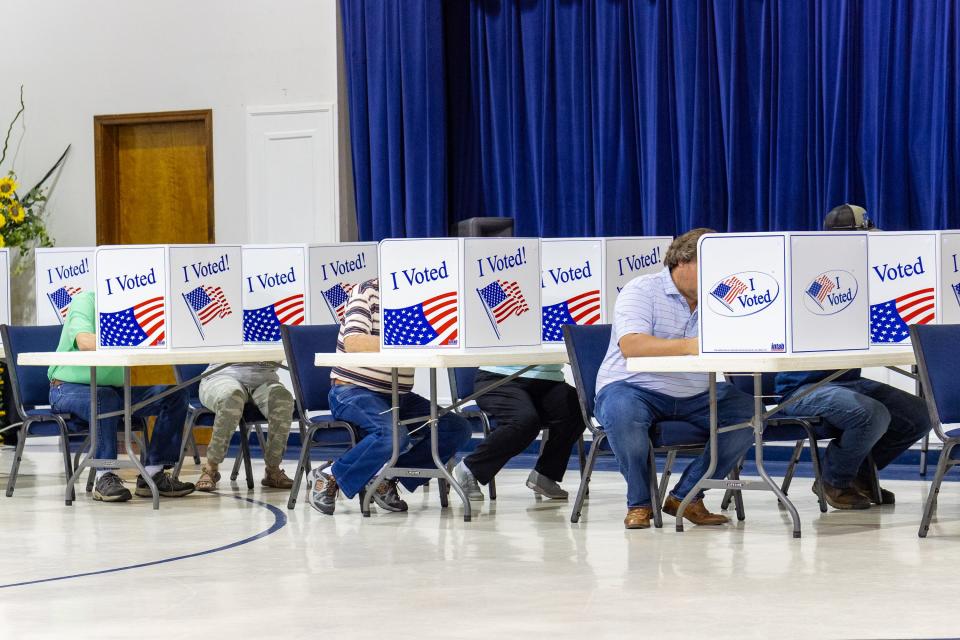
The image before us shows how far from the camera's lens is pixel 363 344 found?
18.4 feet

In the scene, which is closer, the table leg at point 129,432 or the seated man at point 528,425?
the seated man at point 528,425

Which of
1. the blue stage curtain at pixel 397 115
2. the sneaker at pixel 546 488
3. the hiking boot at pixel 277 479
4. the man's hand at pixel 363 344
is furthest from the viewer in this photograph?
the blue stage curtain at pixel 397 115

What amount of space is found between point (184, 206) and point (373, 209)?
1.45m

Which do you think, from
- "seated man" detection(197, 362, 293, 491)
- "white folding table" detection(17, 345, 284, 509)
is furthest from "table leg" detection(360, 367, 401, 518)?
"seated man" detection(197, 362, 293, 491)

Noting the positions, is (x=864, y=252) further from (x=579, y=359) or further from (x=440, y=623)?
(x=440, y=623)

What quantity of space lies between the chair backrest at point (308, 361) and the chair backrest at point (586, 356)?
1.17m

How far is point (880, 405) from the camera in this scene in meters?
5.52

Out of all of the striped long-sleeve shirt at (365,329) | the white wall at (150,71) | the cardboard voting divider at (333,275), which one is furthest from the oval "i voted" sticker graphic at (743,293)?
the white wall at (150,71)

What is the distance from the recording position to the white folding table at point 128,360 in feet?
18.9

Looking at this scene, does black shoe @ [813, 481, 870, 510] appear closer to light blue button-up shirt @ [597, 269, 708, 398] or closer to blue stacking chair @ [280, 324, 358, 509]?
light blue button-up shirt @ [597, 269, 708, 398]

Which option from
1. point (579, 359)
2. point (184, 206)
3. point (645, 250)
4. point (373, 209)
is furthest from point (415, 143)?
point (579, 359)

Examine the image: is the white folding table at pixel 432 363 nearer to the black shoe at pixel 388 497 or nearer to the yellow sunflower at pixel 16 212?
the black shoe at pixel 388 497

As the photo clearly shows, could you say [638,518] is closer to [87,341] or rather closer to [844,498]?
[844,498]

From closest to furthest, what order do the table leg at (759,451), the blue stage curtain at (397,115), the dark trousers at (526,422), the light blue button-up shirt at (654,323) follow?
the table leg at (759,451), the light blue button-up shirt at (654,323), the dark trousers at (526,422), the blue stage curtain at (397,115)
